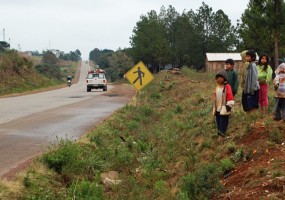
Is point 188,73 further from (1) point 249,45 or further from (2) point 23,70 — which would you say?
(2) point 23,70

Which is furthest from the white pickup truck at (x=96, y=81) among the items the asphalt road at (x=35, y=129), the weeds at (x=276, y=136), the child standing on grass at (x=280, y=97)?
the weeds at (x=276, y=136)

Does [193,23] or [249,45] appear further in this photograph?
[193,23]

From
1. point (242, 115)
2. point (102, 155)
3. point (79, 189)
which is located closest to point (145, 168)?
point (102, 155)

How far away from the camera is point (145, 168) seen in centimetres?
837

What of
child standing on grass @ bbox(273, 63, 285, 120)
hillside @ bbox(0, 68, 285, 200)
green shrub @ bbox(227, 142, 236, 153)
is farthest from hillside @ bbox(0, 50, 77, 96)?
green shrub @ bbox(227, 142, 236, 153)

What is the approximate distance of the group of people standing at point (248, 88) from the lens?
8438 mm

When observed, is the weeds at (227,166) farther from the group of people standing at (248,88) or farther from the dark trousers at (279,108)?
the dark trousers at (279,108)

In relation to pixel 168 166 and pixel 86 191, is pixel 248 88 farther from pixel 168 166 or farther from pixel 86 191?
pixel 86 191

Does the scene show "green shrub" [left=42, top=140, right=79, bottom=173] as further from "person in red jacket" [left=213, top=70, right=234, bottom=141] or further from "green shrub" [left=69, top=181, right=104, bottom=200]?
"person in red jacket" [left=213, top=70, right=234, bottom=141]

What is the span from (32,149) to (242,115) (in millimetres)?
4908

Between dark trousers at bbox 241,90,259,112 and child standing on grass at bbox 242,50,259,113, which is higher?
child standing on grass at bbox 242,50,259,113

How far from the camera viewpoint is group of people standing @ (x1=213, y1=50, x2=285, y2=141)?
8.44 meters

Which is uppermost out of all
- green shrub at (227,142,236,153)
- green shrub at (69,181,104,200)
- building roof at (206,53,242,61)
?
building roof at (206,53,242,61)

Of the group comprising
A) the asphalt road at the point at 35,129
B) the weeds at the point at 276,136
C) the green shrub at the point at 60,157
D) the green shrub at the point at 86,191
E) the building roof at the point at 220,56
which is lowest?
the green shrub at the point at 86,191
